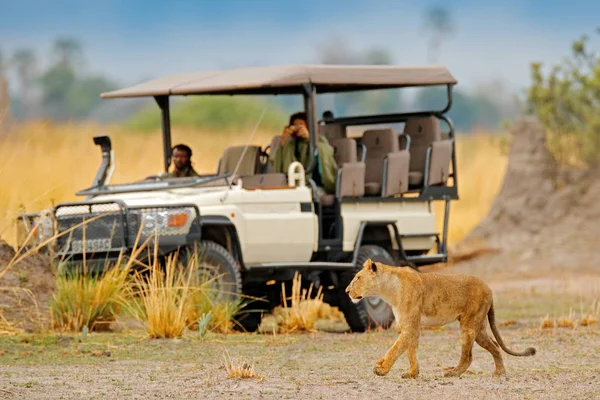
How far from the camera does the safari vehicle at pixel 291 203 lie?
13.8 metres

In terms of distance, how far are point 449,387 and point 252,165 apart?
19.4 feet

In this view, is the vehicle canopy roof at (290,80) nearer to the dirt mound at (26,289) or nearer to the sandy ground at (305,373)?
the dirt mound at (26,289)

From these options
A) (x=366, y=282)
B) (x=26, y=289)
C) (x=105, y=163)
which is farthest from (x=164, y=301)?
(x=366, y=282)

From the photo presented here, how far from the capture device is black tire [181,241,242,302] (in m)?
13.9

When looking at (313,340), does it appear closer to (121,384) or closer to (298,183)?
(298,183)

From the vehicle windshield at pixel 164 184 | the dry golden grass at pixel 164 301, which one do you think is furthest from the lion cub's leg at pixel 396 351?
the vehicle windshield at pixel 164 184

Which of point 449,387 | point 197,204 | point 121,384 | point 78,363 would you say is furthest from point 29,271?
point 449,387

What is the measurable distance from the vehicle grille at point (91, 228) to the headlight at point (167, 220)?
0.22m

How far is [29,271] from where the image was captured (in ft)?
46.0

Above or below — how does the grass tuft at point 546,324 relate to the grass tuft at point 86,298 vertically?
below

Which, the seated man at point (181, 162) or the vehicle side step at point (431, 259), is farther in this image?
the vehicle side step at point (431, 259)

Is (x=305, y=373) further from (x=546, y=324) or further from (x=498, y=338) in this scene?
(x=546, y=324)

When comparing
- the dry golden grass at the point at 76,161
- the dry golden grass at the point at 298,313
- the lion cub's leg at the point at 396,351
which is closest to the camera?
the lion cub's leg at the point at 396,351

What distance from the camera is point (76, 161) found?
64.6 feet
